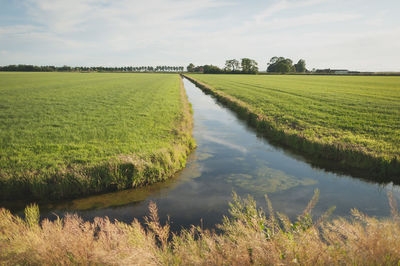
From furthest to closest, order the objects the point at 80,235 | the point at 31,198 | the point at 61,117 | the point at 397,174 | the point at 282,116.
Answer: the point at 282,116
the point at 61,117
the point at 397,174
the point at 31,198
the point at 80,235

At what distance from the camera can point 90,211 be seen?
6.91 meters

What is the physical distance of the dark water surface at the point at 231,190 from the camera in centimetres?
696

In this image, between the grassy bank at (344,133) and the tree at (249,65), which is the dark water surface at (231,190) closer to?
the grassy bank at (344,133)

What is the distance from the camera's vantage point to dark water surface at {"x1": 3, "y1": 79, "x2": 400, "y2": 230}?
22.8 ft

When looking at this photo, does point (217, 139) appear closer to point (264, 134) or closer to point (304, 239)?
point (264, 134)

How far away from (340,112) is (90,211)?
65.5 feet

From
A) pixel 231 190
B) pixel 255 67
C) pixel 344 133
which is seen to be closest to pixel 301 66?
pixel 255 67

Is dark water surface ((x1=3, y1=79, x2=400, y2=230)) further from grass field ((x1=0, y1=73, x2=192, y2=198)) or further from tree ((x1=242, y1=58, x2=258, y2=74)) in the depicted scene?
tree ((x1=242, y1=58, x2=258, y2=74))

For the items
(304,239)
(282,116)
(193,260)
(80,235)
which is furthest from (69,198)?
(282,116)

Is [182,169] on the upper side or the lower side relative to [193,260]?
lower

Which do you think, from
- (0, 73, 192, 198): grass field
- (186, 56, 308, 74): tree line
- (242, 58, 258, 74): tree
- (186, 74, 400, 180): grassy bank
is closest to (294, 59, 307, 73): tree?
(186, 56, 308, 74): tree line

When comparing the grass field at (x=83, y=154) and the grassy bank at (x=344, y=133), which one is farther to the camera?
the grassy bank at (x=344, y=133)

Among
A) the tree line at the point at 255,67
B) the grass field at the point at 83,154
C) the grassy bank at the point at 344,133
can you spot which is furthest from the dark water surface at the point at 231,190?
the tree line at the point at 255,67

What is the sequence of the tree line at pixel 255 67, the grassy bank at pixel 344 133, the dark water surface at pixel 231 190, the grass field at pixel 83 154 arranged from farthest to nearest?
1. the tree line at pixel 255 67
2. the grassy bank at pixel 344 133
3. the grass field at pixel 83 154
4. the dark water surface at pixel 231 190
